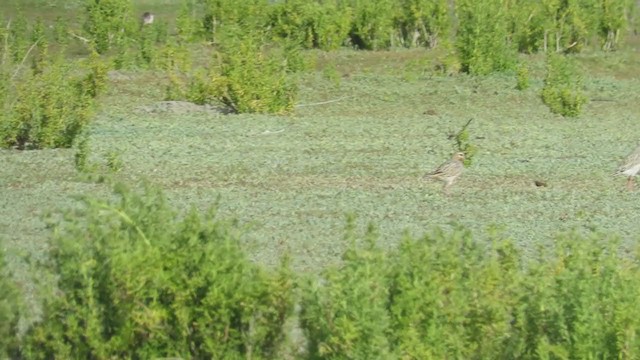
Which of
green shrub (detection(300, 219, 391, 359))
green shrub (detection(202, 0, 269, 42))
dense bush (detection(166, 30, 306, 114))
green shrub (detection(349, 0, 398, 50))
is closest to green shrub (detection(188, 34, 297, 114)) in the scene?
dense bush (detection(166, 30, 306, 114))

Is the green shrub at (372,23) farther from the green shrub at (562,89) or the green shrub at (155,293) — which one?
the green shrub at (155,293)

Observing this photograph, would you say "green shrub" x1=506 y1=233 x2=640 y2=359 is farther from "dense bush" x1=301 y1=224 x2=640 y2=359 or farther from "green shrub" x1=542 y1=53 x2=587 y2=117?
"green shrub" x1=542 y1=53 x2=587 y2=117

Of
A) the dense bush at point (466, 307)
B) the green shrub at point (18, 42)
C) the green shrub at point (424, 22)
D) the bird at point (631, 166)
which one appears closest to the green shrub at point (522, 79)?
the green shrub at point (424, 22)

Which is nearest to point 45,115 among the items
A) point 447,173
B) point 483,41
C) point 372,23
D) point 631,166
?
point 447,173

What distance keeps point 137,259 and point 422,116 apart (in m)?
7.81

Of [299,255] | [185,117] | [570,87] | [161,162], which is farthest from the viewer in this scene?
[570,87]

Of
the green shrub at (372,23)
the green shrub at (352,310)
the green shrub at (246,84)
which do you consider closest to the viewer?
the green shrub at (352,310)

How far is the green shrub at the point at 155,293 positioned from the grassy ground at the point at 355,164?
1.67 metres

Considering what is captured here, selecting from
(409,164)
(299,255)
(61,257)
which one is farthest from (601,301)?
(409,164)

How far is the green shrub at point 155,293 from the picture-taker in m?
5.08

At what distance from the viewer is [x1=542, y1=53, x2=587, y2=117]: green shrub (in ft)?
42.4

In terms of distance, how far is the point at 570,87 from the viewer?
13.4 m

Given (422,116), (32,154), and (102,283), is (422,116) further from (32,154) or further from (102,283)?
(102,283)

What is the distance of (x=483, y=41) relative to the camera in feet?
49.2
